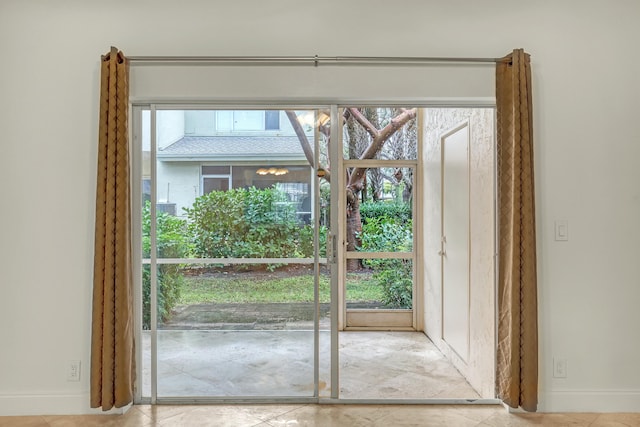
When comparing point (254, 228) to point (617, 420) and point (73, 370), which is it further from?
point (617, 420)

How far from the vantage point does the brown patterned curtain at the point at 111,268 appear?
8.34 ft

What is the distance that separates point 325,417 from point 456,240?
6.08ft

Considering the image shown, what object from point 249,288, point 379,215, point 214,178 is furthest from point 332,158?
point 379,215

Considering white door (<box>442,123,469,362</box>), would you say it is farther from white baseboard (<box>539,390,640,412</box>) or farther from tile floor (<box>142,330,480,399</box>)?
tile floor (<box>142,330,480,399</box>)

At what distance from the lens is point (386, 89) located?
277 centimetres

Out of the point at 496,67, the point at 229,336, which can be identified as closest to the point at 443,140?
the point at 496,67

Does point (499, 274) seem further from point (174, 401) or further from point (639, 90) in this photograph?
point (174, 401)

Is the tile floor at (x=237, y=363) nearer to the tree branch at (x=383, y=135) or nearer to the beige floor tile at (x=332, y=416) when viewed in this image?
the beige floor tile at (x=332, y=416)

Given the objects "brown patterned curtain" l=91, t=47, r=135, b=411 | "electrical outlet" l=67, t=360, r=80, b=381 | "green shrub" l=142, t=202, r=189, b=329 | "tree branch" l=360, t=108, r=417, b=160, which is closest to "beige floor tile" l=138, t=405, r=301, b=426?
"brown patterned curtain" l=91, t=47, r=135, b=411

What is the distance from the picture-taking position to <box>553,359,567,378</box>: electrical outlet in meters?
2.74

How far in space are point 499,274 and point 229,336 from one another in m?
1.80

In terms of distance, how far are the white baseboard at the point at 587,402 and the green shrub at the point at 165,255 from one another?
2.48m

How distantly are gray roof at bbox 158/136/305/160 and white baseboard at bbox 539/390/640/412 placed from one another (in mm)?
2220

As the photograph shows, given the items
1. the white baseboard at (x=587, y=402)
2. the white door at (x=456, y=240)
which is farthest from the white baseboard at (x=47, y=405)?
the white baseboard at (x=587, y=402)
